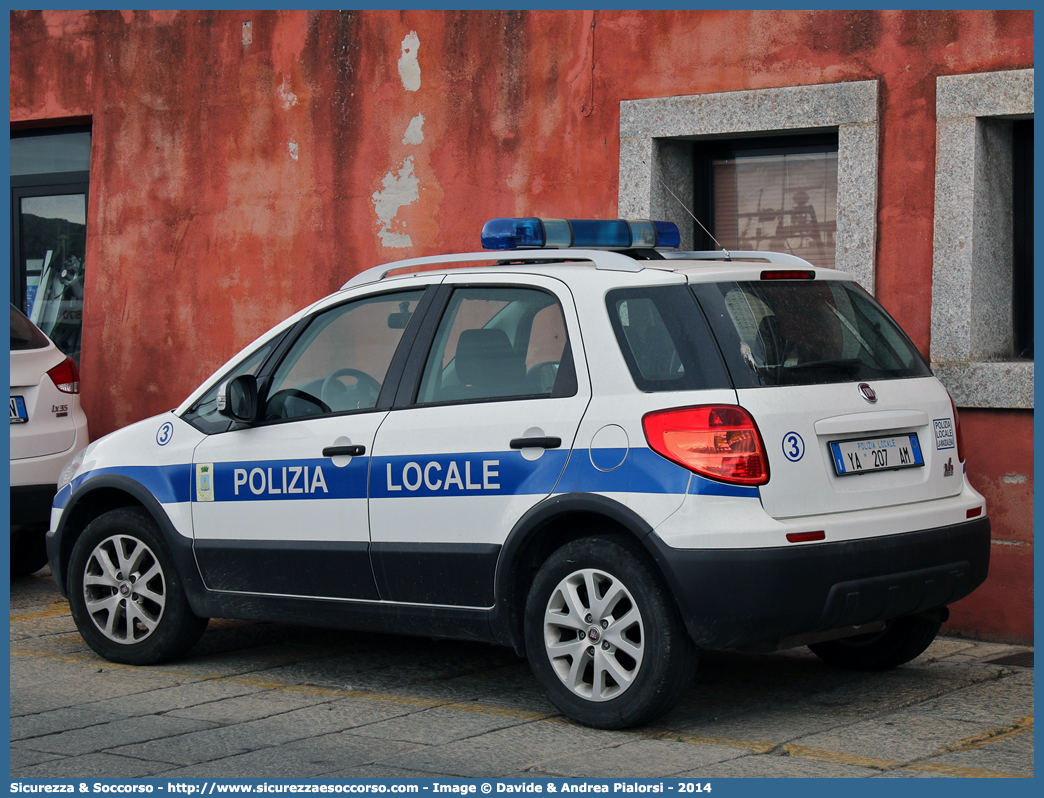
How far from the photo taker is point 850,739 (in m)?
4.84

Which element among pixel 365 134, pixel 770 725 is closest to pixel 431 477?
pixel 770 725

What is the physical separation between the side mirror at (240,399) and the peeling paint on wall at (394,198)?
3.40 m

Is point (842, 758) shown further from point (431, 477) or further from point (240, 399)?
point (240, 399)

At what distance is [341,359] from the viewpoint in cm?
586

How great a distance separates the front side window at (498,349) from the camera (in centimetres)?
516

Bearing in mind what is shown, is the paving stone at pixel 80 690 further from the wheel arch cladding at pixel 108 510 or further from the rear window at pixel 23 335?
the rear window at pixel 23 335

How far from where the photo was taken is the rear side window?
4.77 metres

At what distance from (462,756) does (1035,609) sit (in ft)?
11.5

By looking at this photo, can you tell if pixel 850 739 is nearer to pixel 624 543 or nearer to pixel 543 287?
pixel 624 543

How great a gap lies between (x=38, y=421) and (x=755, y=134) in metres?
4.60

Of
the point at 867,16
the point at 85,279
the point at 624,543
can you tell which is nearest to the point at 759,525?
the point at 624,543

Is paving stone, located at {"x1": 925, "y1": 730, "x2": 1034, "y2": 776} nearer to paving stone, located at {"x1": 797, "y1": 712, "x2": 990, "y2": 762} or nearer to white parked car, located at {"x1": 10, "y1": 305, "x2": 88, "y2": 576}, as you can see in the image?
paving stone, located at {"x1": 797, "y1": 712, "x2": 990, "y2": 762}

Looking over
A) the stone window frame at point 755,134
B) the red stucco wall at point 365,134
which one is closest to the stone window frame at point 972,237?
the red stucco wall at point 365,134

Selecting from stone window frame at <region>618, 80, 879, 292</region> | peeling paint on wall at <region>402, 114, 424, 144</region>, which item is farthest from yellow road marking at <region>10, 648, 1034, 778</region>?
peeling paint on wall at <region>402, 114, 424, 144</region>
